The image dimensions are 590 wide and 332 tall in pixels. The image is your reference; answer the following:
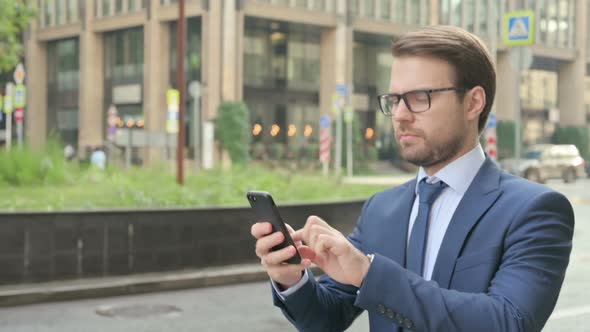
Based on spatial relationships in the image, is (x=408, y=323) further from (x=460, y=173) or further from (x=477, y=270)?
(x=460, y=173)

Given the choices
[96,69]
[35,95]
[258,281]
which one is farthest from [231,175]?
[35,95]

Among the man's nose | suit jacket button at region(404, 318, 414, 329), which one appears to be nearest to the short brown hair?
the man's nose

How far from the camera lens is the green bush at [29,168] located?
46.3 feet

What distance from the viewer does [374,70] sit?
6194 cm

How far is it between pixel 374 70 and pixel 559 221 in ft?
200

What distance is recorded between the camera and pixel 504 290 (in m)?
1.77

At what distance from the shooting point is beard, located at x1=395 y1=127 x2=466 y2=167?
199 centimetres

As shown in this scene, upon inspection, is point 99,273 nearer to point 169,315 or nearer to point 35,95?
point 169,315

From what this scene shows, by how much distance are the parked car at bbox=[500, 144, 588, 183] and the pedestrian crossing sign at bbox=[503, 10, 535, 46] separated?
16.0 meters

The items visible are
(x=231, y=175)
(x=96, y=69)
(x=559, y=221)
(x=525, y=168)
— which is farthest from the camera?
(x=96, y=69)

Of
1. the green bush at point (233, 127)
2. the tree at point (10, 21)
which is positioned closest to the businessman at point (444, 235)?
the tree at point (10, 21)

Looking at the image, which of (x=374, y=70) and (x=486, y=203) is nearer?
(x=486, y=203)

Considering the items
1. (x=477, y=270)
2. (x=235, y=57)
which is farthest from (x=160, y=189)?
(x=235, y=57)

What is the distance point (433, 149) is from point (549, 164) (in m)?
36.2
